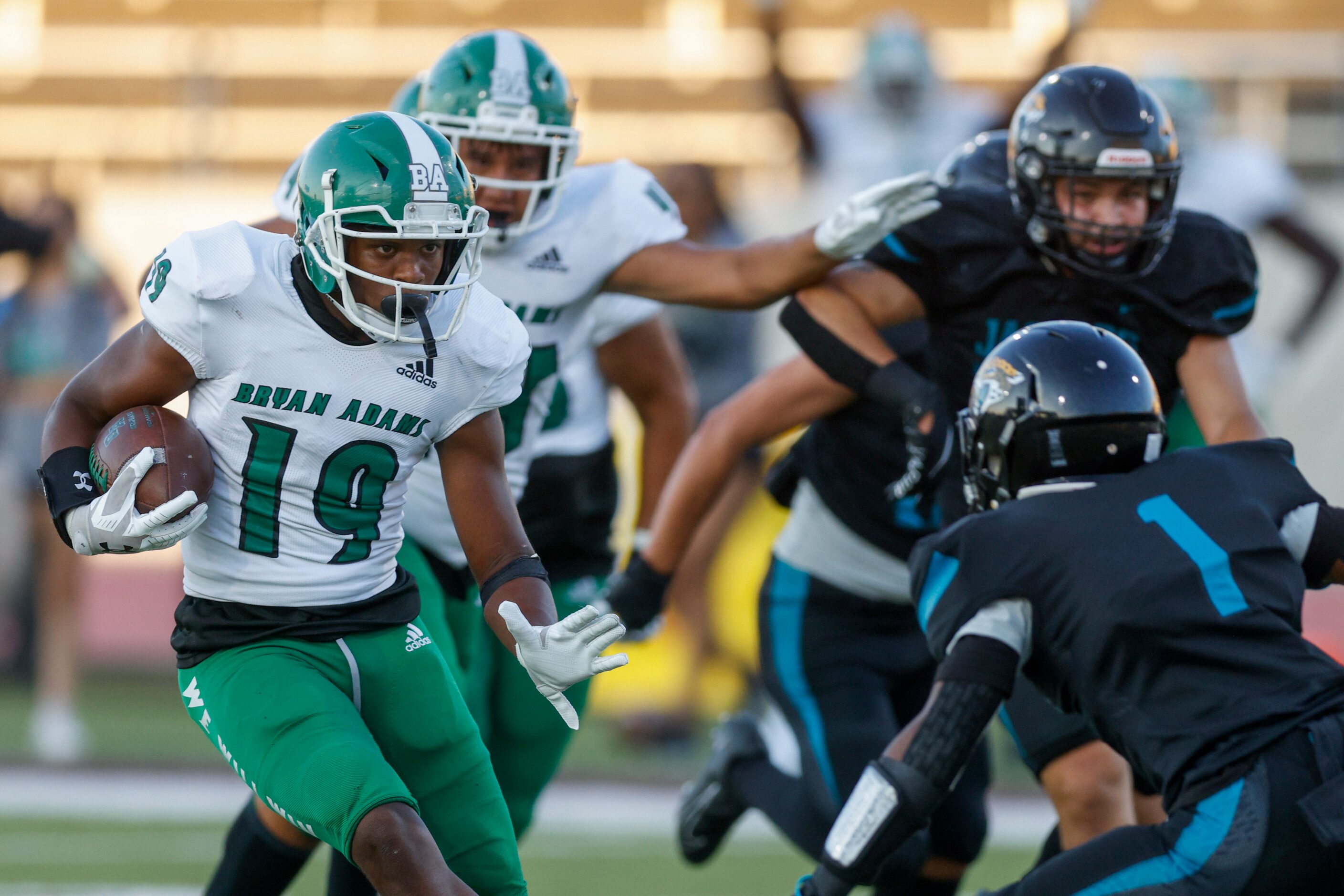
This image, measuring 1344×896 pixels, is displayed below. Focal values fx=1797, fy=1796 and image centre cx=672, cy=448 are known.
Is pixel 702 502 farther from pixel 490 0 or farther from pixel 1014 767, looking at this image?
pixel 490 0

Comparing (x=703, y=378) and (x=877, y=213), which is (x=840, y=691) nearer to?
(x=877, y=213)

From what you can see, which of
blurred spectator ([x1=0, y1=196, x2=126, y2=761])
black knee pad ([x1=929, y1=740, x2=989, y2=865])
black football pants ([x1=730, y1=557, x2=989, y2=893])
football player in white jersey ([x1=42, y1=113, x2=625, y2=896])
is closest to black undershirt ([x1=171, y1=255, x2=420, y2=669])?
football player in white jersey ([x1=42, y1=113, x2=625, y2=896])

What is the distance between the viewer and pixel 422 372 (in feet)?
9.84

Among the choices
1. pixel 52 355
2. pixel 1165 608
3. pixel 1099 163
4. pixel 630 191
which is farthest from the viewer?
pixel 52 355

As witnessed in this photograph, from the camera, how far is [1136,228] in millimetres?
3381

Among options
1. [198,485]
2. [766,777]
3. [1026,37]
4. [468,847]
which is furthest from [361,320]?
Answer: [1026,37]

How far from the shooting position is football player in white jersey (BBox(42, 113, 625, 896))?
286 cm

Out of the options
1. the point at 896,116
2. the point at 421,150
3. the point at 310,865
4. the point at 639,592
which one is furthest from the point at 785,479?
the point at 896,116

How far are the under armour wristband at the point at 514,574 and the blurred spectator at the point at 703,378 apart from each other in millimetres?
3762

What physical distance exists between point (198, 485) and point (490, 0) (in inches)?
374

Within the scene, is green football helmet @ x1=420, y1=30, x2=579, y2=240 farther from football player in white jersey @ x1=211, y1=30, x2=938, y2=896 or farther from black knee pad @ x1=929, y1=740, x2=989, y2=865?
black knee pad @ x1=929, y1=740, x2=989, y2=865

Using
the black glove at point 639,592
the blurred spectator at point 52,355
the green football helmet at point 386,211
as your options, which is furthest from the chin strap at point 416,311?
the blurred spectator at point 52,355

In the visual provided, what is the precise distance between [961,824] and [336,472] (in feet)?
5.53

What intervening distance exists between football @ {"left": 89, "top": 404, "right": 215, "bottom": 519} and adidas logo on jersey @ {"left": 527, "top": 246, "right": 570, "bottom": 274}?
3.32ft
